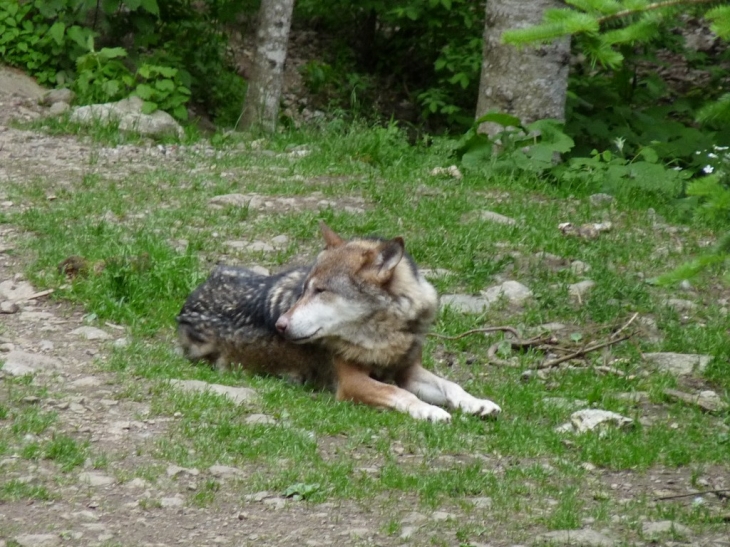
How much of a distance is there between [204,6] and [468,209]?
6681mm

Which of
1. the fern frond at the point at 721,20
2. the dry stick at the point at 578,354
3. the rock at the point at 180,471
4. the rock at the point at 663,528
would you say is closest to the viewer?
the fern frond at the point at 721,20

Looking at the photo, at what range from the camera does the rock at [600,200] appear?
10.4m

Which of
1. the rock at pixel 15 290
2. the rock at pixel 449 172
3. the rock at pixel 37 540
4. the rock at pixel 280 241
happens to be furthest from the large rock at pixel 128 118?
A: the rock at pixel 37 540

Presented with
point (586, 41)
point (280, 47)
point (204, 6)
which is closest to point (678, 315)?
point (586, 41)

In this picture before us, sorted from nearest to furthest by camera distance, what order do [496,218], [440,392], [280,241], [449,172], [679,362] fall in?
1. [440,392]
2. [679,362]
3. [280,241]
4. [496,218]
5. [449,172]

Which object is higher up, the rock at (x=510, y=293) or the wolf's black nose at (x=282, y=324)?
the wolf's black nose at (x=282, y=324)

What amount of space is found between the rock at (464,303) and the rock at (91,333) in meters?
2.51

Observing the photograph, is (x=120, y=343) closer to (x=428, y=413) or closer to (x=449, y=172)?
(x=428, y=413)

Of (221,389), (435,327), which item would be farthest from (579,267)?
(221,389)

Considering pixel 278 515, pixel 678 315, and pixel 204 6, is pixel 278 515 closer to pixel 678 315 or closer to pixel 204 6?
pixel 678 315

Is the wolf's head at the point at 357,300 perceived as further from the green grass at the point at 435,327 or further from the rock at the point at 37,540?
the rock at the point at 37,540

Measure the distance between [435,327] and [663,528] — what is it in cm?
324

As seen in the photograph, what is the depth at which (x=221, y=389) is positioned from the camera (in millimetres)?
6352

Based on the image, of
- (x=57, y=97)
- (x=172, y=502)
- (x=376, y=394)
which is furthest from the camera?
(x=57, y=97)
